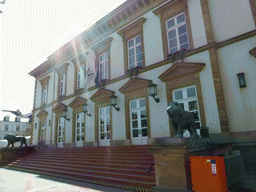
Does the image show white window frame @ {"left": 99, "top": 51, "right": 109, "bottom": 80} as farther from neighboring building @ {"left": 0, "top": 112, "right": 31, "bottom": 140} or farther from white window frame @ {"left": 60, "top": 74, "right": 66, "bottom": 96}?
neighboring building @ {"left": 0, "top": 112, "right": 31, "bottom": 140}

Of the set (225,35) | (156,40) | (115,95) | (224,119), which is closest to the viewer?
(224,119)

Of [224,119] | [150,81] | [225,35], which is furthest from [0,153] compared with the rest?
[225,35]

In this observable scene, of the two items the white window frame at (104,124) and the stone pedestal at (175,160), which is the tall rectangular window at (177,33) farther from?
the stone pedestal at (175,160)

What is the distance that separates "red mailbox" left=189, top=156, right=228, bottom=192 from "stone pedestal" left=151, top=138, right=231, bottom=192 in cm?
18

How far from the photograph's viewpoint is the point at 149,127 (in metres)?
9.93

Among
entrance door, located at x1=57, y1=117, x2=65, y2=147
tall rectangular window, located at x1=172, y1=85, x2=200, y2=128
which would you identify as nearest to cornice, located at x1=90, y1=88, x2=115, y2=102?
tall rectangular window, located at x1=172, y1=85, x2=200, y2=128

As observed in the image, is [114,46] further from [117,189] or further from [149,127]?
[117,189]

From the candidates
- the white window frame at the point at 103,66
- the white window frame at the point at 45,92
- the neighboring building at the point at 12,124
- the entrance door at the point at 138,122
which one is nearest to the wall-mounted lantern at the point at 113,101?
the entrance door at the point at 138,122

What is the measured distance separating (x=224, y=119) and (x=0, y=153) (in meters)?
15.4

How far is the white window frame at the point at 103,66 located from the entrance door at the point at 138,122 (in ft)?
11.9

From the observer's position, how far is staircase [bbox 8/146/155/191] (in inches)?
237

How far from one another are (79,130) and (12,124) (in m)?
38.6

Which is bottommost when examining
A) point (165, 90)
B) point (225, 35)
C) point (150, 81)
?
point (165, 90)

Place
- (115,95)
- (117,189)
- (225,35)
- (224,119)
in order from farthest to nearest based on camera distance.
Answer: (115,95)
(225,35)
(224,119)
(117,189)
